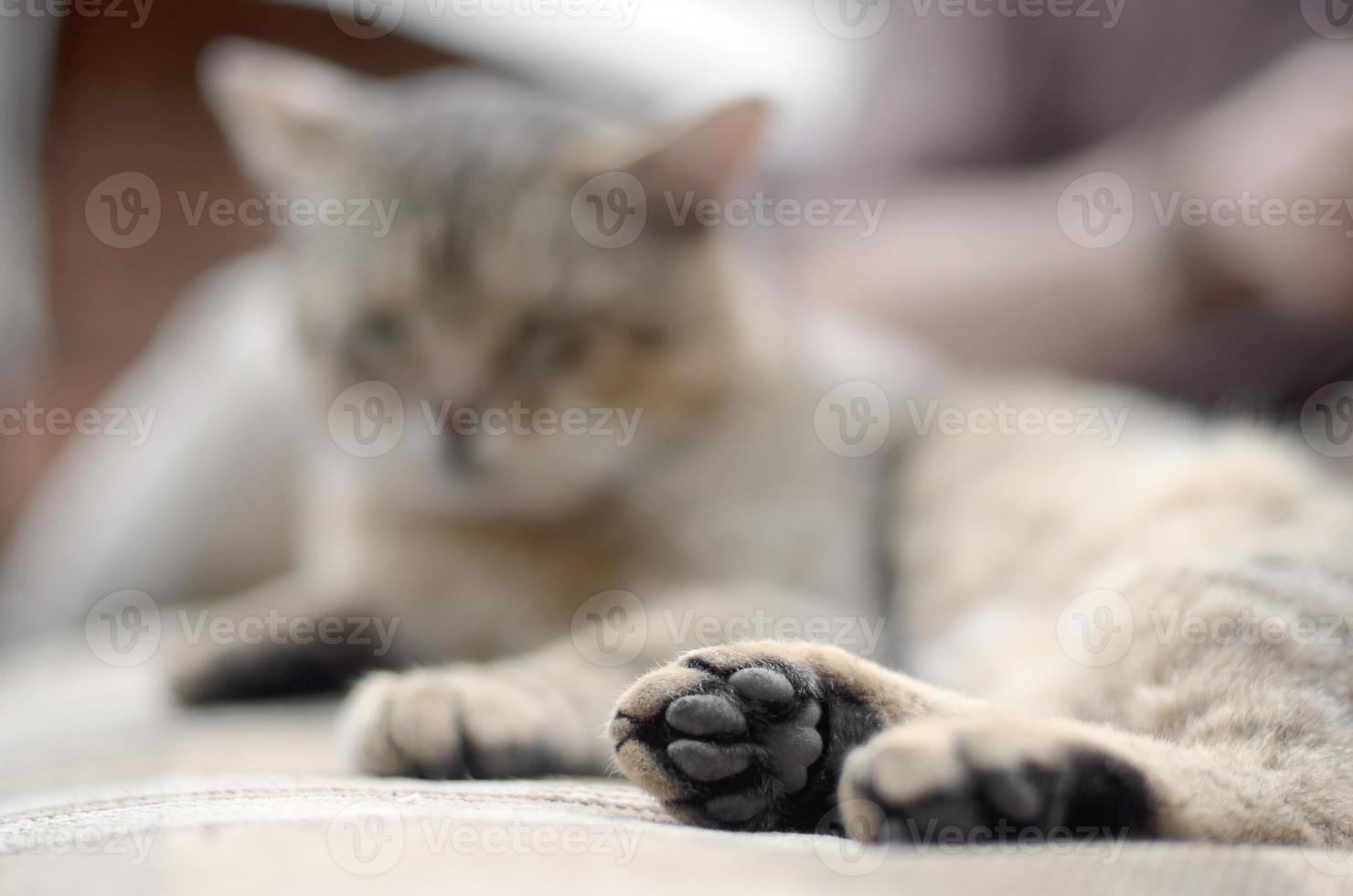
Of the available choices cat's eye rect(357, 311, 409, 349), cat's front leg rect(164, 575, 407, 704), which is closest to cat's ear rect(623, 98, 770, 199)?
cat's eye rect(357, 311, 409, 349)

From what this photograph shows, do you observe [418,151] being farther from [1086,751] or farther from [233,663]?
[1086,751]

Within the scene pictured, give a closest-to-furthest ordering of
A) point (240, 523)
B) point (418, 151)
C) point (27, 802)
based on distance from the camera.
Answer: point (27, 802) → point (418, 151) → point (240, 523)

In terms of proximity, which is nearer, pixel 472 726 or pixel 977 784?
pixel 977 784

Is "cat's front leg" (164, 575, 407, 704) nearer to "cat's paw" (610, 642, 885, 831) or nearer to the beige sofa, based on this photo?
the beige sofa

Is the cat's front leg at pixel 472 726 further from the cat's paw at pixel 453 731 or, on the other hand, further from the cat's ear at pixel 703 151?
the cat's ear at pixel 703 151

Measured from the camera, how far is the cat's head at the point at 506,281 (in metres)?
1.23

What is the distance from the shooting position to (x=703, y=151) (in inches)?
51.9

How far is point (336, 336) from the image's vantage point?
1305 mm

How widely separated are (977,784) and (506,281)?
0.86 meters

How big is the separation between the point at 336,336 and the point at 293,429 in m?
0.78

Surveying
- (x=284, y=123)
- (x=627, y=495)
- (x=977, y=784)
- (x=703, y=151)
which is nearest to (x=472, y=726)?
(x=977, y=784)

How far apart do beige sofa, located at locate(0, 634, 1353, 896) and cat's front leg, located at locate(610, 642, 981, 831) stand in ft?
0.10

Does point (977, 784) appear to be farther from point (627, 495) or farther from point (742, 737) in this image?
point (627, 495)

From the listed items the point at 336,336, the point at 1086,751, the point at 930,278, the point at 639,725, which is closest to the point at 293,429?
the point at 336,336
